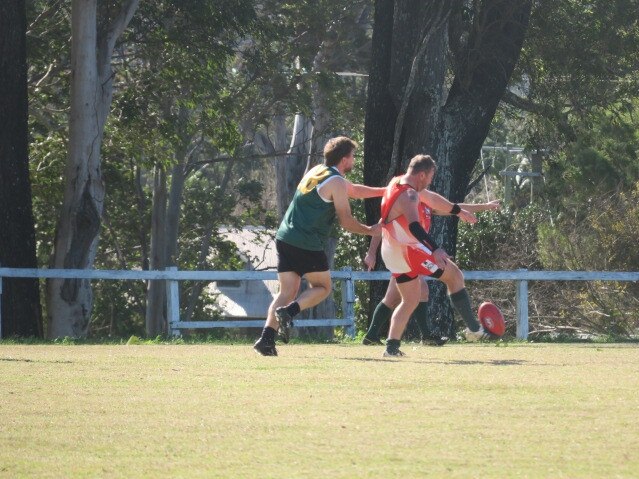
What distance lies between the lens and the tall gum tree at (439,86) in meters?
19.9

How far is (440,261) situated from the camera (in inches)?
480

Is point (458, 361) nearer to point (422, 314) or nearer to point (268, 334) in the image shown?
point (268, 334)

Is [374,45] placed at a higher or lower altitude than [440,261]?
higher

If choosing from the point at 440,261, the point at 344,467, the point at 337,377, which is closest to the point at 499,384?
the point at 337,377

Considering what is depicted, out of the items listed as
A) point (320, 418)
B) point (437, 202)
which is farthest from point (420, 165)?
point (320, 418)

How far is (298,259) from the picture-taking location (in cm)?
1229

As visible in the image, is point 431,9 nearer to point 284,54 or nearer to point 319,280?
point 319,280

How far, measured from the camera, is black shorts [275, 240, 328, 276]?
12273mm

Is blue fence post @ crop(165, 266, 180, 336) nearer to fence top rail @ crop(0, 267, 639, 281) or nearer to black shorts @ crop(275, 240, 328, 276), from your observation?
fence top rail @ crop(0, 267, 639, 281)

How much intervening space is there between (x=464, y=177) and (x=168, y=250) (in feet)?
66.0

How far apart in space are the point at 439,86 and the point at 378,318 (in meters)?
6.87

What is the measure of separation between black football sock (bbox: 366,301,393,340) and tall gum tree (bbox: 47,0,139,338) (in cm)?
919

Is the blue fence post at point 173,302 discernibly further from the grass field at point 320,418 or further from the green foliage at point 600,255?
the green foliage at point 600,255

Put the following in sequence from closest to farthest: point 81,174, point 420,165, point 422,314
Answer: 1. point 420,165
2. point 422,314
3. point 81,174
